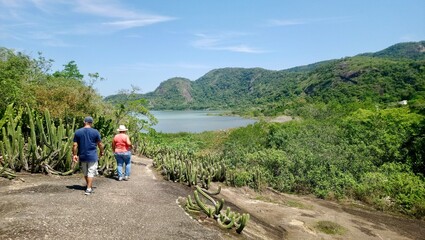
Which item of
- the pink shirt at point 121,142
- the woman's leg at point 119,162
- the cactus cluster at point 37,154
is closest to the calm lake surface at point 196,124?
the cactus cluster at point 37,154

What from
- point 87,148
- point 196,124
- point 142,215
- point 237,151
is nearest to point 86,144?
point 87,148

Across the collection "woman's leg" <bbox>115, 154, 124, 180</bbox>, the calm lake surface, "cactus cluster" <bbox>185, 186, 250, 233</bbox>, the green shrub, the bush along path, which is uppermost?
"woman's leg" <bbox>115, 154, 124, 180</bbox>

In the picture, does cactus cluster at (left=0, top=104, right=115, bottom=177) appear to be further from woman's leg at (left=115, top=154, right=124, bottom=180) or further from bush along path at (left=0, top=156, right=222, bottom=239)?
woman's leg at (left=115, top=154, right=124, bottom=180)

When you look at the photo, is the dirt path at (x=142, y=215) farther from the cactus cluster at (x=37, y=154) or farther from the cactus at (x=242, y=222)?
the cactus cluster at (x=37, y=154)

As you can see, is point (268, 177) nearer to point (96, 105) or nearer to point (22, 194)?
point (96, 105)

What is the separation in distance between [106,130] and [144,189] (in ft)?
32.6

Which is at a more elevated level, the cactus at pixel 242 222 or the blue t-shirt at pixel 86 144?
the blue t-shirt at pixel 86 144

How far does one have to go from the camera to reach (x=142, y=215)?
7730 millimetres

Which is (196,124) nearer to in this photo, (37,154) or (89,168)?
(37,154)

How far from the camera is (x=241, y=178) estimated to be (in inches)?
619

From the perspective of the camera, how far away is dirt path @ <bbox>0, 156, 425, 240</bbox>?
651 centimetres

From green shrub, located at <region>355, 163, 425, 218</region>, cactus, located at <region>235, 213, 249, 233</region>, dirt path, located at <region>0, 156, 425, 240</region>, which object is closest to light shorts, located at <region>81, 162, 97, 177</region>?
dirt path, located at <region>0, 156, 425, 240</region>

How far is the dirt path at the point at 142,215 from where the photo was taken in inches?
256

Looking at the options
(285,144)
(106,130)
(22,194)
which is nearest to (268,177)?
(285,144)
